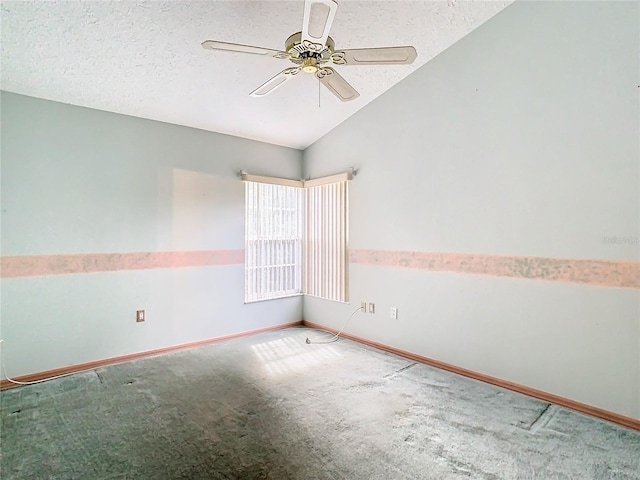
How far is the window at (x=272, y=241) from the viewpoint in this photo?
14.9ft

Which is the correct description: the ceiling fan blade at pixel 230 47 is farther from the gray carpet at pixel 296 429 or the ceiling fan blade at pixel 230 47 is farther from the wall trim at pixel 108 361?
the wall trim at pixel 108 361

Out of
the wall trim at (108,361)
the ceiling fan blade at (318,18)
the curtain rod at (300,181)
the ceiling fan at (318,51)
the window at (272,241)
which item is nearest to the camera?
the ceiling fan blade at (318,18)

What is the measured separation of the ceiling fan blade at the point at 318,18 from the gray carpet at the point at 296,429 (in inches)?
91.5

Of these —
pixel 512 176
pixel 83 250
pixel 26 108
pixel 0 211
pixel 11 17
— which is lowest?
pixel 83 250

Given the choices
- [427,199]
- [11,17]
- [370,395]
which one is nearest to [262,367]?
[370,395]

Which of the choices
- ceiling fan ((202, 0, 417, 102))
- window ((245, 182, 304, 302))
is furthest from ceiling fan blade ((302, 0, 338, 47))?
window ((245, 182, 304, 302))

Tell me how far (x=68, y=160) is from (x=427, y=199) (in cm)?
349

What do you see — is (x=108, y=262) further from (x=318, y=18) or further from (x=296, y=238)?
(x=318, y=18)

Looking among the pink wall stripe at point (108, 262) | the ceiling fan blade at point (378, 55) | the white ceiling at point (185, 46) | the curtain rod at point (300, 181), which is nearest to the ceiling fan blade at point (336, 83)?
the ceiling fan blade at point (378, 55)

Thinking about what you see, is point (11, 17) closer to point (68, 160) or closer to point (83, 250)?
point (68, 160)

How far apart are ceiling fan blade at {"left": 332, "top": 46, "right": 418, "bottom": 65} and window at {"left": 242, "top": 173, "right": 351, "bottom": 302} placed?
2.21 metres

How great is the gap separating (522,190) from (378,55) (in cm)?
170

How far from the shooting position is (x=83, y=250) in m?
3.34

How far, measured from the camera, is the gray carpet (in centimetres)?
192
